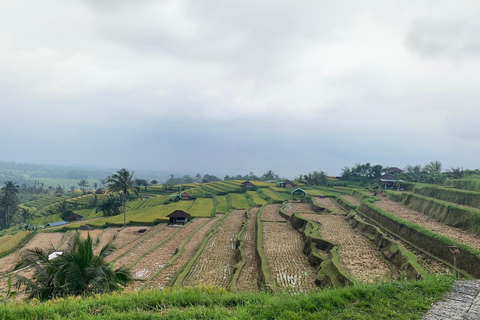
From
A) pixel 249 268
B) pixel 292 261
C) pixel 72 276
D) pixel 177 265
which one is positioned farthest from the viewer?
pixel 177 265

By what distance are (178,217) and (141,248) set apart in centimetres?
1051

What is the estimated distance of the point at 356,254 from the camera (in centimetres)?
1465

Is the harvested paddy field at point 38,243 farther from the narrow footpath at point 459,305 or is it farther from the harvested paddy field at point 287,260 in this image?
the narrow footpath at point 459,305

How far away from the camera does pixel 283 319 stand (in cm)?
507

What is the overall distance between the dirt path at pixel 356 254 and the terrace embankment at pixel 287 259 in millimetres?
1866

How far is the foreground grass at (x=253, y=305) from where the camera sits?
5.28 metres

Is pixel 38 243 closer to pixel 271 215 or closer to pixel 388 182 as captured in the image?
pixel 271 215

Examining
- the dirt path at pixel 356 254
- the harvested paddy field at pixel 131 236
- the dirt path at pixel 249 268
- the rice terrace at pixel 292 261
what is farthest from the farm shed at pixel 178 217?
the dirt path at pixel 356 254

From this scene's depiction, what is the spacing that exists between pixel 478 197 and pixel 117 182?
→ 36.5 m

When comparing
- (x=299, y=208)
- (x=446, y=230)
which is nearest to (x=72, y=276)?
(x=446, y=230)

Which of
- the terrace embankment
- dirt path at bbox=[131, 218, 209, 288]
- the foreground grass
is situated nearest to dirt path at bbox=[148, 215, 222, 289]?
dirt path at bbox=[131, 218, 209, 288]

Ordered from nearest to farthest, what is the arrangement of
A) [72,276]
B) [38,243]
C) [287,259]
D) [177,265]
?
[72,276], [287,259], [177,265], [38,243]

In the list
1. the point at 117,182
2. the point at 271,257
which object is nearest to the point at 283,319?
the point at 271,257

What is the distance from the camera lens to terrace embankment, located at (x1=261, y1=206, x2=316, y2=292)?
458 inches
